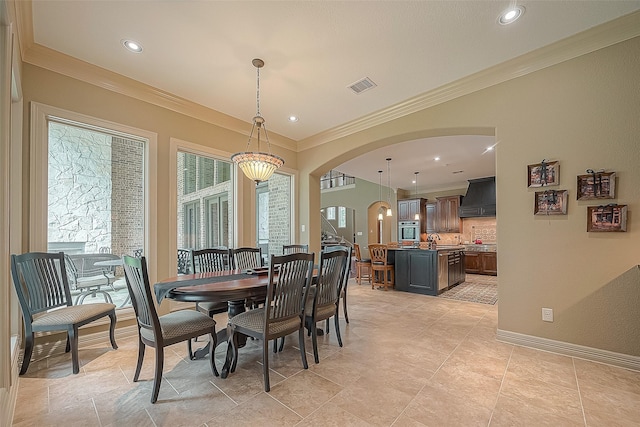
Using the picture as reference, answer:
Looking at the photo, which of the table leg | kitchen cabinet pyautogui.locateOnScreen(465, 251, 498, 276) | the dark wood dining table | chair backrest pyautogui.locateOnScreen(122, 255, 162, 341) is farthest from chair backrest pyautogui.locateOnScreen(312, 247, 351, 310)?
kitchen cabinet pyautogui.locateOnScreen(465, 251, 498, 276)

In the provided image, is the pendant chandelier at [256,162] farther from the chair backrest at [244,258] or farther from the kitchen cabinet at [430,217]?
the kitchen cabinet at [430,217]

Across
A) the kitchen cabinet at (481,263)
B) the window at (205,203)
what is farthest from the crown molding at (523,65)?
the kitchen cabinet at (481,263)

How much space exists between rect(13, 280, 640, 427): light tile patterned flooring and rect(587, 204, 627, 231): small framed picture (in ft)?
4.02

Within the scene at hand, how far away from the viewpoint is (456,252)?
6.18 m

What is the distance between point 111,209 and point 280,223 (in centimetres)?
287

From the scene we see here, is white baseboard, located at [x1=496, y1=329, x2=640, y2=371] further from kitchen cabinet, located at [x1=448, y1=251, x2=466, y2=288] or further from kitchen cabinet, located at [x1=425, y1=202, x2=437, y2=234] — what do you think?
kitchen cabinet, located at [x1=425, y1=202, x2=437, y2=234]

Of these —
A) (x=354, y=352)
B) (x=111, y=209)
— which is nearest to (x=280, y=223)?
(x=111, y=209)

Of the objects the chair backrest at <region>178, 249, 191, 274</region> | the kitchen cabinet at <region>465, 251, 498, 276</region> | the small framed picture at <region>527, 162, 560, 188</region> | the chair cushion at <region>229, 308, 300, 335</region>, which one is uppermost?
the small framed picture at <region>527, 162, 560, 188</region>

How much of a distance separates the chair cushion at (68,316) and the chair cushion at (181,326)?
0.82 metres

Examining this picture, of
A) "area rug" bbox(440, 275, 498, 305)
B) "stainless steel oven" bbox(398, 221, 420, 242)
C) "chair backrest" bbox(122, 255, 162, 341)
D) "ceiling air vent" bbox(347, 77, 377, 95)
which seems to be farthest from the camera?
"stainless steel oven" bbox(398, 221, 420, 242)

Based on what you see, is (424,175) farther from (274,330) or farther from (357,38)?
(274,330)

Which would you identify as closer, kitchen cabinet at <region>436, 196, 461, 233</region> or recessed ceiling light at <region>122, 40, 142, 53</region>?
recessed ceiling light at <region>122, 40, 142, 53</region>

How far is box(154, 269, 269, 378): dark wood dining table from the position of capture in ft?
6.82

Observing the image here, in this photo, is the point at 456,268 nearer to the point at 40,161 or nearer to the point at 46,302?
the point at 46,302
